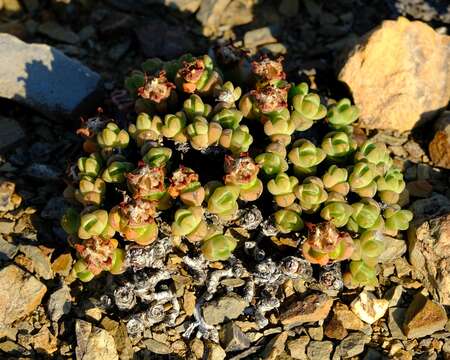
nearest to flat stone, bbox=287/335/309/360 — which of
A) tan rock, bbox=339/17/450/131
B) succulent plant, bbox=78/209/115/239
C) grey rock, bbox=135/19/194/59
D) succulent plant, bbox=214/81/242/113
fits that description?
succulent plant, bbox=78/209/115/239

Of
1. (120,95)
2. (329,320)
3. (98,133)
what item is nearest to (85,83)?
(120,95)

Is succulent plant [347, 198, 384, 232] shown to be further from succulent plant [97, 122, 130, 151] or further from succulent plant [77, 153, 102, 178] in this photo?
succulent plant [77, 153, 102, 178]

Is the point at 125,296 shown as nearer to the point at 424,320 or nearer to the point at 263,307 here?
the point at 263,307

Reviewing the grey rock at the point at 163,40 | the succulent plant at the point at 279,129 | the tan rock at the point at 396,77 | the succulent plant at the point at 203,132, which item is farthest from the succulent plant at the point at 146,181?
the grey rock at the point at 163,40

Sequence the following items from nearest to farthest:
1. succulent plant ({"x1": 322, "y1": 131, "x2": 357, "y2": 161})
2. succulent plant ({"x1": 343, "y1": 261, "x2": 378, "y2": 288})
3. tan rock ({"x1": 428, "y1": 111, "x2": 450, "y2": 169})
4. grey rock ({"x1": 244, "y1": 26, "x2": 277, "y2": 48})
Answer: succulent plant ({"x1": 343, "y1": 261, "x2": 378, "y2": 288}) < succulent plant ({"x1": 322, "y1": 131, "x2": 357, "y2": 161}) < tan rock ({"x1": 428, "y1": 111, "x2": 450, "y2": 169}) < grey rock ({"x1": 244, "y1": 26, "x2": 277, "y2": 48})

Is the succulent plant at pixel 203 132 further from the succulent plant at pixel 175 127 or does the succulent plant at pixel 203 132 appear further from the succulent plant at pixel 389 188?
the succulent plant at pixel 389 188

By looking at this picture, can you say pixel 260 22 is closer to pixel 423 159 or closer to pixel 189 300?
pixel 423 159
